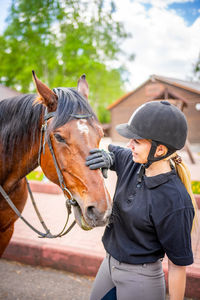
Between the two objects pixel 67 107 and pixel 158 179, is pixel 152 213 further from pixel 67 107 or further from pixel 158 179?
pixel 67 107

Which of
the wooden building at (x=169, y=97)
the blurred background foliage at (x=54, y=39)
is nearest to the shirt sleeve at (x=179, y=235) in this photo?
the wooden building at (x=169, y=97)

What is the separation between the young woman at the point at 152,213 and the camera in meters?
1.31

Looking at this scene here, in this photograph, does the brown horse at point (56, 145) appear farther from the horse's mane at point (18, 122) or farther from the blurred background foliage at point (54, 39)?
the blurred background foliage at point (54, 39)

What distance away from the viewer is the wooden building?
1114cm

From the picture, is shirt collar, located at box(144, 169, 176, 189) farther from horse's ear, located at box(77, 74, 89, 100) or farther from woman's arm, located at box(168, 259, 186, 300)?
horse's ear, located at box(77, 74, 89, 100)

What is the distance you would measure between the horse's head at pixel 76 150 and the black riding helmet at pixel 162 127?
0.35 meters

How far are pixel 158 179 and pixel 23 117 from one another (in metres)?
1.31

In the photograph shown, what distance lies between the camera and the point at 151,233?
145 centimetres

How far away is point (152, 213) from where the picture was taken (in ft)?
4.50

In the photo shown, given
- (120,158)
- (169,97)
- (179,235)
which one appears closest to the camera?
(179,235)

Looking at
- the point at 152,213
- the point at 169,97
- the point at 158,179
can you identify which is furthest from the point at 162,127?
the point at 169,97

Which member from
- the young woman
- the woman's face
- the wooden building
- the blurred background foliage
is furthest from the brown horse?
the blurred background foliage

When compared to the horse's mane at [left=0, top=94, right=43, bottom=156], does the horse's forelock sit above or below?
above

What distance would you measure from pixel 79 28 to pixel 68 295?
1636cm
